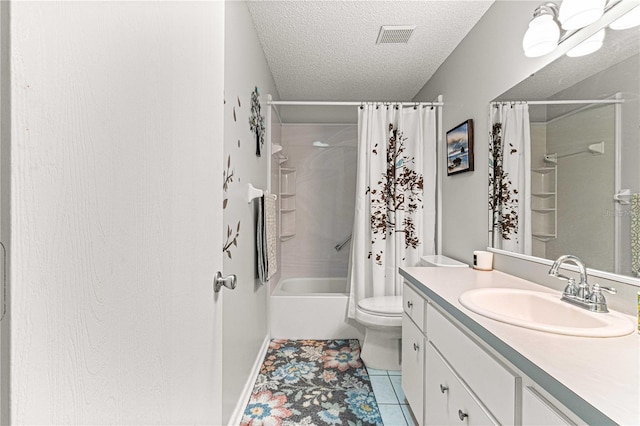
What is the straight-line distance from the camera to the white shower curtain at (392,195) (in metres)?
2.77

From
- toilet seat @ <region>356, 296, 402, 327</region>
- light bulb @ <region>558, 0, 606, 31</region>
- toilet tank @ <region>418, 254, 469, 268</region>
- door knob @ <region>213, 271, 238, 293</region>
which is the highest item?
light bulb @ <region>558, 0, 606, 31</region>

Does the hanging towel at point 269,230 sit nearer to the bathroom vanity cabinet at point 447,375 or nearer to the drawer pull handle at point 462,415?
the bathroom vanity cabinet at point 447,375

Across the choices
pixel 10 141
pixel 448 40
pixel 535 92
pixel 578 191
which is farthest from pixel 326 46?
pixel 10 141

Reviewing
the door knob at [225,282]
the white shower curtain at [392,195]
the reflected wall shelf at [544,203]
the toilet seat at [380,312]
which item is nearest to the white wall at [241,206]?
the door knob at [225,282]

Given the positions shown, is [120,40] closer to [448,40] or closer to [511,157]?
[511,157]

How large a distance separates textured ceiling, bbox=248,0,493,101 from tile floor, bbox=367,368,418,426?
239 centimetres

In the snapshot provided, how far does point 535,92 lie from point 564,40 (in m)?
0.24

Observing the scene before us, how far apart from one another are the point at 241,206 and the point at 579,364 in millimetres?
1605

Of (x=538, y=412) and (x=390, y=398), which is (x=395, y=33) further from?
(x=390, y=398)

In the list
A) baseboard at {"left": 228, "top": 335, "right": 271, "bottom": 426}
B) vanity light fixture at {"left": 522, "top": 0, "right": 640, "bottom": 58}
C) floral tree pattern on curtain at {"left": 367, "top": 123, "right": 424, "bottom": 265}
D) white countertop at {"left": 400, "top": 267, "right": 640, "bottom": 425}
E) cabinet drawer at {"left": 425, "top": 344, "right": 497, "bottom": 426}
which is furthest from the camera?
floral tree pattern on curtain at {"left": 367, "top": 123, "right": 424, "bottom": 265}

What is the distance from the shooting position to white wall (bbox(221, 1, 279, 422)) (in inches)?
64.1

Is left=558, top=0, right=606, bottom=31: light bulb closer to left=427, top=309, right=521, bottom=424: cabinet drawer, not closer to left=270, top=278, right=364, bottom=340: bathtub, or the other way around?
left=427, top=309, right=521, bottom=424: cabinet drawer

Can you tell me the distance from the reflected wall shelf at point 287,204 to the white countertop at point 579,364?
2.75m

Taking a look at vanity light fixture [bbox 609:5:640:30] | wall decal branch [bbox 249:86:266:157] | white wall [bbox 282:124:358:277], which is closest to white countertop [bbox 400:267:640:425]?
vanity light fixture [bbox 609:5:640:30]
